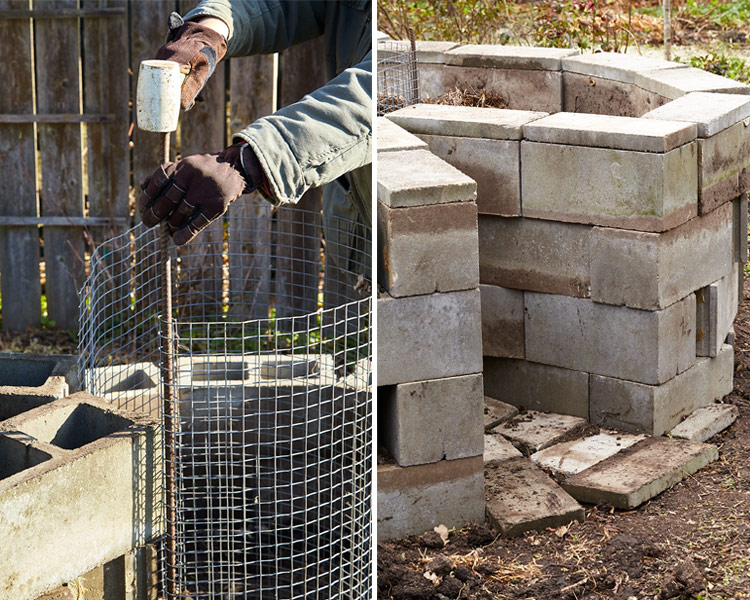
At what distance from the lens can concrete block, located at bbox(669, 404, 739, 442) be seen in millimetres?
5023

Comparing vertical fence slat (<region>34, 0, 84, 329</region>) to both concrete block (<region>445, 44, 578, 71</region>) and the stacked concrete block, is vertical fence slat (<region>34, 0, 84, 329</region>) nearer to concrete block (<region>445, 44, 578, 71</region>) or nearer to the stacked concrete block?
concrete block (<region>445, 44, 578, 71</region>)

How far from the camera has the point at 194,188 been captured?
273 cm

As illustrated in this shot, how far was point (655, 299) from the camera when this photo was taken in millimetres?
4797

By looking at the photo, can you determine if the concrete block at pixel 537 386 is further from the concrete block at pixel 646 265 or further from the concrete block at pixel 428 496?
the concrete block at pixel 428 496

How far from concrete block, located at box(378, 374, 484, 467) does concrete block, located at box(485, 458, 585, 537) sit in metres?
0.29

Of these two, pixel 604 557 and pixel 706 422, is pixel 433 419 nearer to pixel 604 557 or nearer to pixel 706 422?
pixel 604 557

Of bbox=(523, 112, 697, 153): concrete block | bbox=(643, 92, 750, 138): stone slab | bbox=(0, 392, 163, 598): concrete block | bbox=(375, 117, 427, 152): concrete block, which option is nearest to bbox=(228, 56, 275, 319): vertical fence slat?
bbox=(375, 117, 427, 152): concrete block

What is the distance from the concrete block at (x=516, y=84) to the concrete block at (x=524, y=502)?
271 centimetres

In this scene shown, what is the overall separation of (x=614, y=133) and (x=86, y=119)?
317 centimetres

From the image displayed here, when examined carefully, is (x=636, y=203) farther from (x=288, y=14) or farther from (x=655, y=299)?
(x=288, y=14)

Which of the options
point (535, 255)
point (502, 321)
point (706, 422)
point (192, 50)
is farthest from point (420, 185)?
point (706, 422)

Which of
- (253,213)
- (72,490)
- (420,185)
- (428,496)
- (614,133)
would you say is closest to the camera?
(72,490)

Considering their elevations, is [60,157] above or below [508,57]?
below

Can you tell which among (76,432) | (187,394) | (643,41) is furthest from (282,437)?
(643,41)
